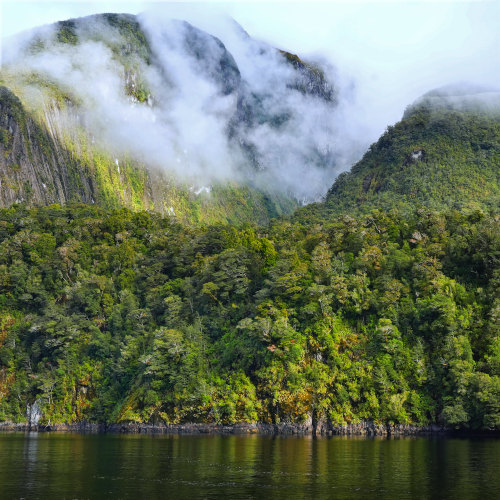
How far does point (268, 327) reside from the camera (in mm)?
77875

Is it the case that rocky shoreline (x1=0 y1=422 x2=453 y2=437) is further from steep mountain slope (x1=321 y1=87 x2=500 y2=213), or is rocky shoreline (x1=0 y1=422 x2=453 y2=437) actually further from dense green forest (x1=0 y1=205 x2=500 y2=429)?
steep mountain slope (x1=321 y1=87 x2=500 y2=213)

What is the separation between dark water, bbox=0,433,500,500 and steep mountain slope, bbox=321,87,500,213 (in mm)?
72284

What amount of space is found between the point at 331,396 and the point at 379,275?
68.3 feet

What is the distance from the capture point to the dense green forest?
7300 cm

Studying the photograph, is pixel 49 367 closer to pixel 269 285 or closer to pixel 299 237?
pixel 269 285

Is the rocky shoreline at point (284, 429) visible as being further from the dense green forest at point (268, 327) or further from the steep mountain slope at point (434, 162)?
the steep mountain slope at point (434, 162)

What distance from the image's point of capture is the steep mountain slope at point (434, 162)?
129 meters

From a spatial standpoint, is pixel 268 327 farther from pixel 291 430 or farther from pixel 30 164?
pixel 30 164

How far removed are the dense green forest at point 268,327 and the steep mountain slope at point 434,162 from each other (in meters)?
22.8

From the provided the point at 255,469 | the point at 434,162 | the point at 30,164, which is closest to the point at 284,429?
the point at 255,469

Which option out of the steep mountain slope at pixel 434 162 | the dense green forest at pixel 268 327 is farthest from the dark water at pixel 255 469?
the steep mountain slope at pixel 434 162

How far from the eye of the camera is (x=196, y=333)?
88562mm

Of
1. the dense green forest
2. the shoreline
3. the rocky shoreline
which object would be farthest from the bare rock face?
the shoreline

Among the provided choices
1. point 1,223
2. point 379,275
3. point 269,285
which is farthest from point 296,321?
point 1,223
